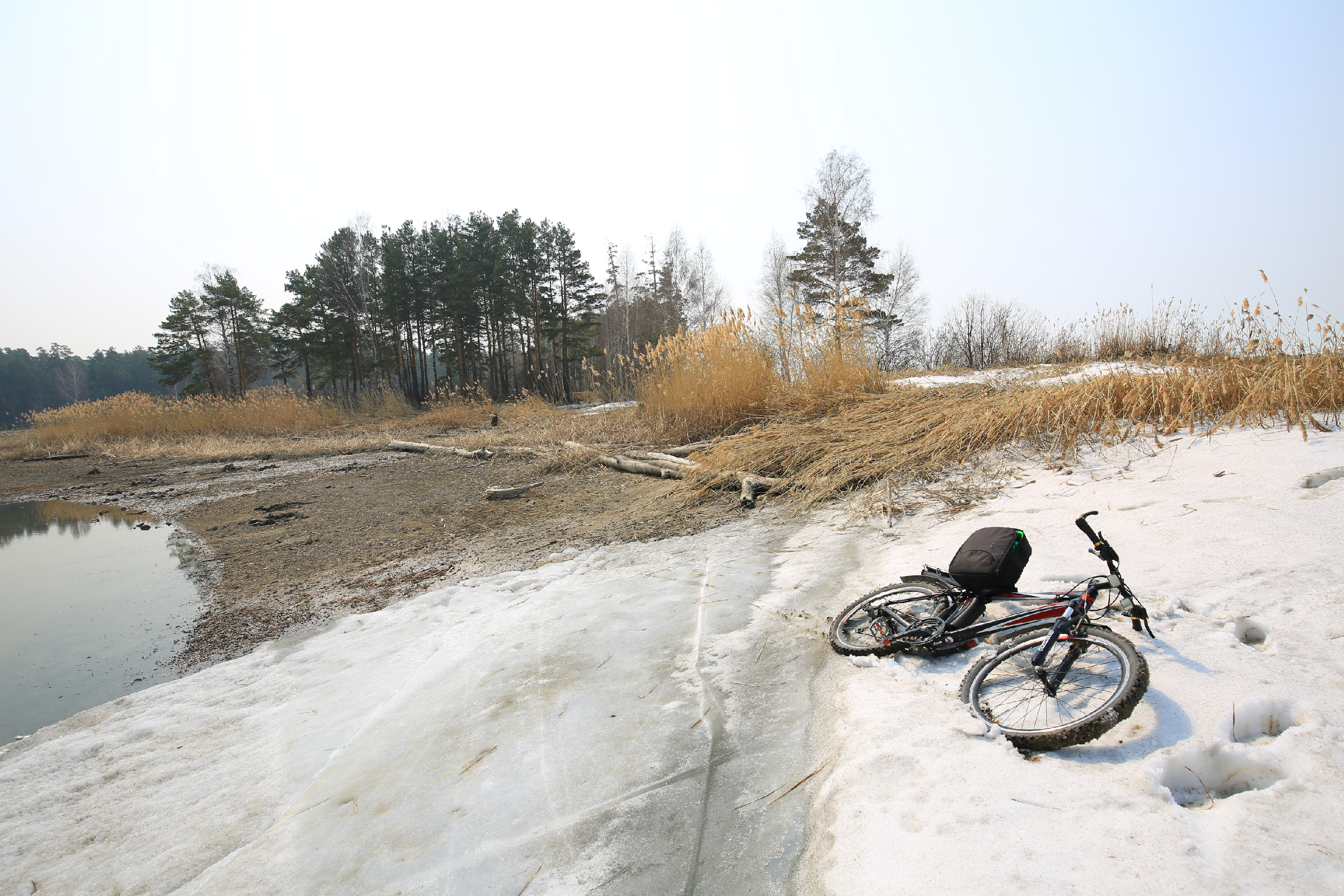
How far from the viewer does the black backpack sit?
219 centimetres

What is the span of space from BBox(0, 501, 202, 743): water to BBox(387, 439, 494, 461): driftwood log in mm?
4164

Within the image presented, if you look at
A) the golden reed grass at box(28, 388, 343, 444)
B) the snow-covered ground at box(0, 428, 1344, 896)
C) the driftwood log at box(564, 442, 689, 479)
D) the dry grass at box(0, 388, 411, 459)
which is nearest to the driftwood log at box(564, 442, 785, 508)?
the driftwood log at box(564, 442, 689, 479)

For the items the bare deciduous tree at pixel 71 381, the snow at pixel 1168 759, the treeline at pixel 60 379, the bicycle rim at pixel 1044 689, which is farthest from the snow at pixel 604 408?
the bare deciduous tree at pixel 71 381

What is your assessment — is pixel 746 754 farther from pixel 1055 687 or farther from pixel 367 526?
pixel 367 526

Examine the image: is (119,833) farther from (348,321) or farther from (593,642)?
(348,321)

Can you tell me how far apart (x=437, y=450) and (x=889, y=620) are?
34.8ft

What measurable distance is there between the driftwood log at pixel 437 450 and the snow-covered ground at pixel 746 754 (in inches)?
275

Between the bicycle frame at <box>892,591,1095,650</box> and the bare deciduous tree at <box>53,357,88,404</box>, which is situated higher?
the bare deciduous tree at <box>53,357,88,404</box>

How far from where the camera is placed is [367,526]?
21.1ft

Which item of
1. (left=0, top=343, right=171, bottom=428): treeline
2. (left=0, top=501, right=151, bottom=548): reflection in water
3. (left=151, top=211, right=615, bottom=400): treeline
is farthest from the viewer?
(left=0, top=343, right=171, bottom=428): treeline

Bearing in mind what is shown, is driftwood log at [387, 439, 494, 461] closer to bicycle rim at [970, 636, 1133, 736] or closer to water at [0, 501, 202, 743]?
water at [0, 501, 202, 743]

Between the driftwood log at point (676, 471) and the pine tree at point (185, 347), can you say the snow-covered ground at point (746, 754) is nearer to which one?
the driftwood log at point (676, 471)

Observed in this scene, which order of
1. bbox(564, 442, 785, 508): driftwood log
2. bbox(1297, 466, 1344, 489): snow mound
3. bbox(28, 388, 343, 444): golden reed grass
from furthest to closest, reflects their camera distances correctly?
bbox(28, 388, 343, 444): golden reed grass < bbox(564, 442, 785, 508): driftwood log < bbox(1297, 466, 1344, 489): snow mound

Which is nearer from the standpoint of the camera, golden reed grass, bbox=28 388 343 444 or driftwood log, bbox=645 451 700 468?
driftwood log, bbox=645 451 700 468
